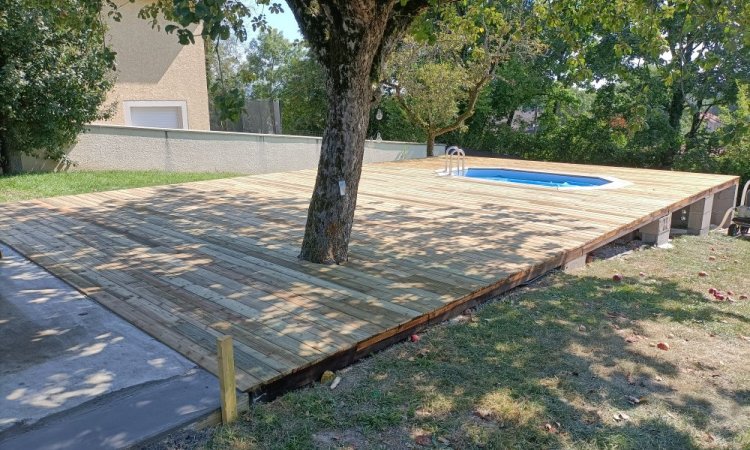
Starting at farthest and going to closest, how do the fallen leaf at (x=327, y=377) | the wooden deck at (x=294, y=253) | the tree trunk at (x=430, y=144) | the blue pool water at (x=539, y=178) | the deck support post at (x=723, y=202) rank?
1. the tree trunk at (x=430, y=144)
2. the blue pool water at (x=539, y=178)
3. the deck support post at (x=723, y=202)
4. the wooden deck at (x=294, y=253)
5. the fallen leaf at (x=327, y=377)

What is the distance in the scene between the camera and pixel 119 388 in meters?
2.98

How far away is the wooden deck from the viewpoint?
3656mm

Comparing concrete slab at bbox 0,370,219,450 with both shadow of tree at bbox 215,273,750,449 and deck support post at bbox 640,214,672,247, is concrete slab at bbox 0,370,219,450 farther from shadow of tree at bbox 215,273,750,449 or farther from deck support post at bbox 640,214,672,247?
deck support post at bbox 640,214,672,247

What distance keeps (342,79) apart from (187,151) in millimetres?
8869

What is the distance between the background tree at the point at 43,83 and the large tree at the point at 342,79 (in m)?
5.74

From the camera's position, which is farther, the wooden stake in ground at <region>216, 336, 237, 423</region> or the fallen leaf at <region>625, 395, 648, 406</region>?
the fallen leaf at <region>625, 395, 648, 406</region>

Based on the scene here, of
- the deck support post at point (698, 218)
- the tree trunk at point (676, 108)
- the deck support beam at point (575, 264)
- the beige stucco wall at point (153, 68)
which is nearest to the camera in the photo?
the deck support beam at point (575, 264)

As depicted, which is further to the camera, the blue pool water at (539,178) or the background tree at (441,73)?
the background tree at (441,73)

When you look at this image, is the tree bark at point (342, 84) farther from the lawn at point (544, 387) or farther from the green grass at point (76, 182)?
the green grass at point (76, 182)

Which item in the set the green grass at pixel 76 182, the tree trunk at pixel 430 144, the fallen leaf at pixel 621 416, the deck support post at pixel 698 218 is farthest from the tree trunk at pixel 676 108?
the fallen leaf at pixel 621 416

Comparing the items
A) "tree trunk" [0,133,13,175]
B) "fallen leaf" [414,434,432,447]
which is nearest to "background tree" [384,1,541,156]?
"tree trunk" [0,133,13,175]

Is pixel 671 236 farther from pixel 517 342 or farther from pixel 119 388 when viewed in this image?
pixel 119 388

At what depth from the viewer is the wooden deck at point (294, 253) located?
3656mm

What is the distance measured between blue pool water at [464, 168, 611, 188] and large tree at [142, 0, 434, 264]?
6381mm
